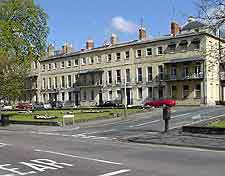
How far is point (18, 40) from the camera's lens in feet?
157

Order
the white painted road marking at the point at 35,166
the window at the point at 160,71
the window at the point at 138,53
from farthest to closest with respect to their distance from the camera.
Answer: the window at the point at 138,53, the window at the point at 160,71, the white painted road marking at the point at 35,166

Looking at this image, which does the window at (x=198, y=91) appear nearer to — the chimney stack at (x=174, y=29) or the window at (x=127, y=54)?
the chimney stack at (x=174, y=29)

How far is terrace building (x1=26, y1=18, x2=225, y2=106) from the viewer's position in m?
62.4

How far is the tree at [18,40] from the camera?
147 feet

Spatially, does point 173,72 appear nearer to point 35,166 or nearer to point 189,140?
point 189,140

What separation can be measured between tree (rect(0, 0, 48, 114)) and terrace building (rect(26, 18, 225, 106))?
18459mm

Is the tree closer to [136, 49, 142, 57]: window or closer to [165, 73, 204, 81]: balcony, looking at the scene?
[165, 73, 204, 81]: balcony

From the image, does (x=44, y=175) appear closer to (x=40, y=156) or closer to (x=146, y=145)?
(x=40, y=156)

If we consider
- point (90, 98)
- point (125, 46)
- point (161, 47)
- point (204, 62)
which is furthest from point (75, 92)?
point (204, 62)

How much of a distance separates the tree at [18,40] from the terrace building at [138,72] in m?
18.5

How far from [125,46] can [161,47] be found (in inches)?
299

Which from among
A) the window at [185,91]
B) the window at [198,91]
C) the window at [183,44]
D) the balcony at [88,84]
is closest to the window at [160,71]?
the window at [185,91]

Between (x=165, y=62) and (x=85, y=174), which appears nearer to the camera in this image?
(x=85, y=174)

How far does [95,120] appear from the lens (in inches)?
1485
